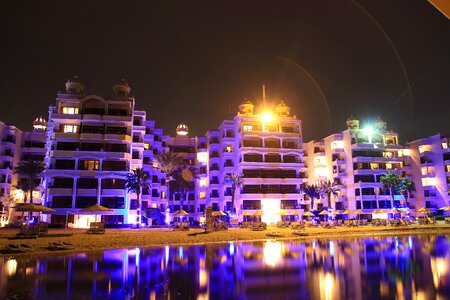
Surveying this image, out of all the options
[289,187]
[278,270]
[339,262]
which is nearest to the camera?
[278,270]

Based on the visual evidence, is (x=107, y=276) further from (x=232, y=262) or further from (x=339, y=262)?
(x=339, y=262)

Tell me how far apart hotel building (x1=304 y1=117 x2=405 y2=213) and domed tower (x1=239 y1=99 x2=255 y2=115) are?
65.4 ft

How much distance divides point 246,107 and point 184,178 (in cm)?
2250

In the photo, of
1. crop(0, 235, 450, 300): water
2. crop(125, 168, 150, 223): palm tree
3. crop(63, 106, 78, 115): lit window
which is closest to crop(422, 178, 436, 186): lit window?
crop(125, 168, 150, 223): palm tree

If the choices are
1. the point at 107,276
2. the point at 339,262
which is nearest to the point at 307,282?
the point at 339,262

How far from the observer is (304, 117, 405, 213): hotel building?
84.0m

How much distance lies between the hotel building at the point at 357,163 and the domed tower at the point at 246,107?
1993 centimetres

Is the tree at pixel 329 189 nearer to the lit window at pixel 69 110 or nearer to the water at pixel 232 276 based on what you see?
the water at pixel 232 276

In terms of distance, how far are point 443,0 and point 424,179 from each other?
9561cm

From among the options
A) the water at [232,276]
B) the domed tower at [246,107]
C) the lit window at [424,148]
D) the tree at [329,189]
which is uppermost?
the domed tower at [246,107]

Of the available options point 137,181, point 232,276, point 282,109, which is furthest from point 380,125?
point 232,276

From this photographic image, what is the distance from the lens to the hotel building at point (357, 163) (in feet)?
276

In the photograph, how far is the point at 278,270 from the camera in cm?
1908

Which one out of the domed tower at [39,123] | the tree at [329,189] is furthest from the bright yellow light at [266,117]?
the domed tower at [39,123]
